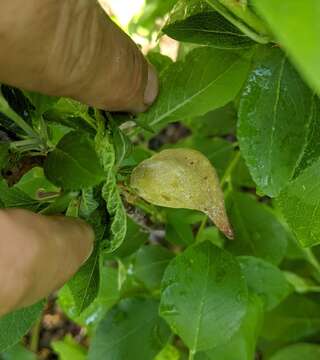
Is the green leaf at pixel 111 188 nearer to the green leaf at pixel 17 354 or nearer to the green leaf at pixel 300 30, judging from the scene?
the green leaf at pixel 300 30

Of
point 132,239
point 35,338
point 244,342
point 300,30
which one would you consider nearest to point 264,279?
point 244,342

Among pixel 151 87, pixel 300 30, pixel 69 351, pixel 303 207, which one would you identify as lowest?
pixel 69 351

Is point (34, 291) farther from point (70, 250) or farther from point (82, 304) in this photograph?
point (82, 304)

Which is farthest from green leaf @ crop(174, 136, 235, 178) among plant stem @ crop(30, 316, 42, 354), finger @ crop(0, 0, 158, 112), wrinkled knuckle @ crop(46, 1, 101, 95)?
plant stem @ crop(30, 316, 42, 354)

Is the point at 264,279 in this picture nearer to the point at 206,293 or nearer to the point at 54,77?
the point at 206,293

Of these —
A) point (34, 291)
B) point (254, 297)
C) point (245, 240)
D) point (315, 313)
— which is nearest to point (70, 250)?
point (34, 291)
